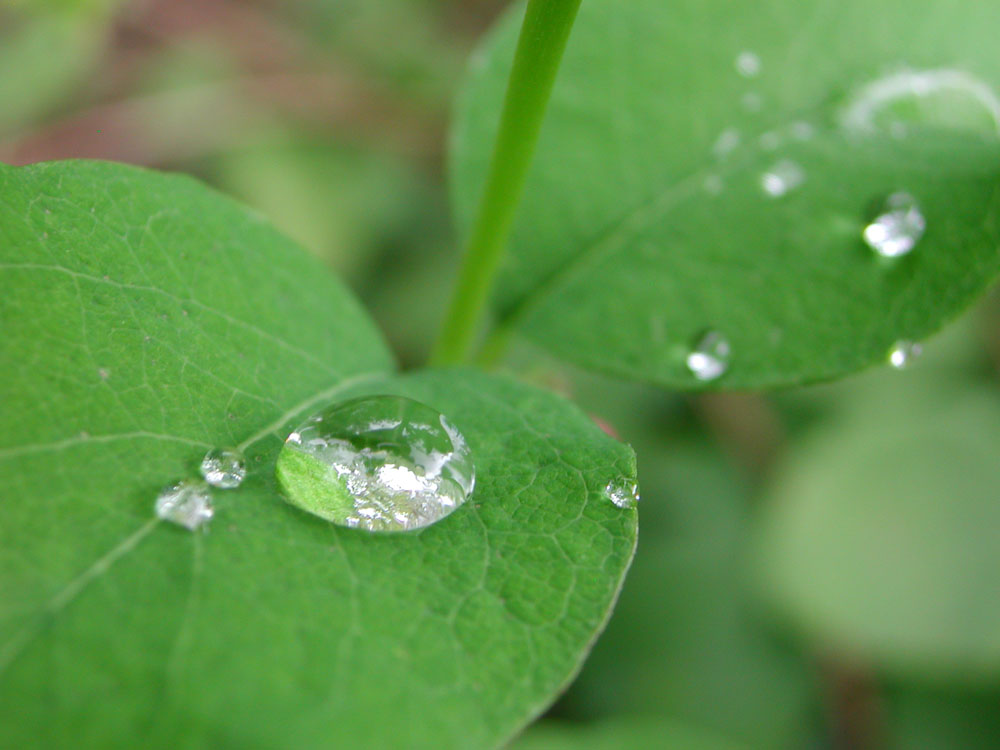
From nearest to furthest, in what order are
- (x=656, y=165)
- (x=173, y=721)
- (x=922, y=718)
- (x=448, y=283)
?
(x=173, y=721), (x=656, y=165), (x=922, y=718), (x=448, y=283)

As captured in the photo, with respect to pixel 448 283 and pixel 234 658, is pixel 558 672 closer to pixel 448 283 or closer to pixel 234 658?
pixel 234 658

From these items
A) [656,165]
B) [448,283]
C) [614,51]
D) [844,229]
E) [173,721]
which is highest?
[448,283]

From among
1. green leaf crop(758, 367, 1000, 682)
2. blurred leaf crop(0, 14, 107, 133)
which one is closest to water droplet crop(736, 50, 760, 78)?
green leaf crop(758, 367, 1000, 682)

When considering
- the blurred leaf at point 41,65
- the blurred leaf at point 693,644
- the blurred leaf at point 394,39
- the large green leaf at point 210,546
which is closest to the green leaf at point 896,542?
the blurred leaf at point 693,644

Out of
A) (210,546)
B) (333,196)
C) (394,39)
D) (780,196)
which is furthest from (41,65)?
(210,546)

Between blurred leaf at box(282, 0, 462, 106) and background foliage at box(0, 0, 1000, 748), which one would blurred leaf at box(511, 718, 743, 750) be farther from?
blurred leaf at box(282, 0, 462, 106)

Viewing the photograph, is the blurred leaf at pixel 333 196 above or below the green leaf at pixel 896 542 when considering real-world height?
above

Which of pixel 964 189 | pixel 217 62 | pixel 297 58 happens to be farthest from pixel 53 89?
pixel 964 189

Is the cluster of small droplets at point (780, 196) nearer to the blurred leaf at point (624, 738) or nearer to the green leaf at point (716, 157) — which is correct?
the green leaf at point (716, 157)
